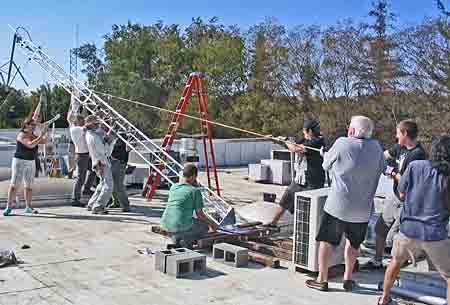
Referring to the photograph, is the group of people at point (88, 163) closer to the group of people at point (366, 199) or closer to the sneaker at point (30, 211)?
the sneaker at point (30, 211)

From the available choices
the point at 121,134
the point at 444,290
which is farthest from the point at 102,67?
the point at 444,290

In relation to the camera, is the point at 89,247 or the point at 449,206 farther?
the point at 89,247

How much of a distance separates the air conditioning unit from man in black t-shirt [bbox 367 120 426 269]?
529mm

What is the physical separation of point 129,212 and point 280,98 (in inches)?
680

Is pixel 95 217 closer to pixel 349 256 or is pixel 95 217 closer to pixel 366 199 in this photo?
pixel 349 256

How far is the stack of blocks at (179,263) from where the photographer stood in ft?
19.2

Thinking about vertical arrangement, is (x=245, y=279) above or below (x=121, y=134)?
below

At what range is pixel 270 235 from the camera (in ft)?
25.1

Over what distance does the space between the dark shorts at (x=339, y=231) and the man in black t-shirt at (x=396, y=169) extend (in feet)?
1.63

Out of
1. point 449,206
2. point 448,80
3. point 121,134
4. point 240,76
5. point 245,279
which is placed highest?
point 240,76

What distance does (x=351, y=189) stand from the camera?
17.2 ft

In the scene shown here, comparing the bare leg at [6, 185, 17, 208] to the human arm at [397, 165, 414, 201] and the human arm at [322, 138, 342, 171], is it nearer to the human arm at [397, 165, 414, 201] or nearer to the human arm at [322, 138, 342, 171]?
A: the human arm at [322, 138, 342, 171]

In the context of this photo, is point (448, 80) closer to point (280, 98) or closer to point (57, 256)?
point (280, 98)

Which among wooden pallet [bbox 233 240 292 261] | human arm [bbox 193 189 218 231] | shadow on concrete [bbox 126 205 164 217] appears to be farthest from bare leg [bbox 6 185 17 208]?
wooden pallet [bbox 233 240 292 261]
